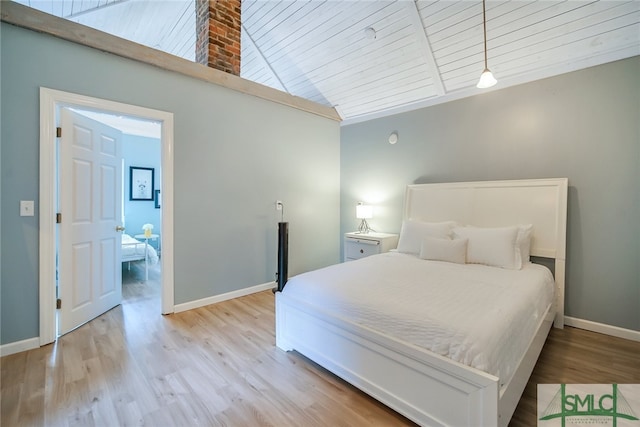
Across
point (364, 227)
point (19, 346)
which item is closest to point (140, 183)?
point (19, 346)

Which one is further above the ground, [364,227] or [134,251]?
[364,227]

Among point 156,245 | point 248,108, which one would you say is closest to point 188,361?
point 248,108

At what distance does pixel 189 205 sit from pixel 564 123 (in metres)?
3.88

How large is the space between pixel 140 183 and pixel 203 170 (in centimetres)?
366

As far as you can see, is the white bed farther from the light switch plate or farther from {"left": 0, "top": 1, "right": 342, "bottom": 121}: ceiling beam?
{"left": 0, "top": 1, "right": 342, "bottom": 121}: ceiling beam

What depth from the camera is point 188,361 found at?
83.7 inches

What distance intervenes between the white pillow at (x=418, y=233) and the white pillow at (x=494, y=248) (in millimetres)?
277

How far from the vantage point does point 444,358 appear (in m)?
1.38

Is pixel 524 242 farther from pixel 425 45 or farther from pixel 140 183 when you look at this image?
pixel 140 183

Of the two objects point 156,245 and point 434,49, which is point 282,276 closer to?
point 434,49

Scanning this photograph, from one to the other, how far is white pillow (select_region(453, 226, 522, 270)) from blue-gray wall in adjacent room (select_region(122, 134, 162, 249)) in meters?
5.84

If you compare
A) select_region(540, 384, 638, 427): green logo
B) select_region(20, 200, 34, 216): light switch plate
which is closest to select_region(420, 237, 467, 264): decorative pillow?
select_region(540, 384, 638, 427): green logo

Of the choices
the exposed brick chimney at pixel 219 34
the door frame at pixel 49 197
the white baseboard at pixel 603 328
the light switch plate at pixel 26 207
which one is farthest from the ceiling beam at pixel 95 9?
the white baseboard at pixel 603 328

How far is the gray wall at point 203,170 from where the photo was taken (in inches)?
85.9
